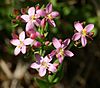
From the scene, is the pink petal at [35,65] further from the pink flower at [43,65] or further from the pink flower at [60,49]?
the pink flower at [60,49]

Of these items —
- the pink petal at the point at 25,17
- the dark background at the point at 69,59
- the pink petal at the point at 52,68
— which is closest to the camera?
the pink petal at the point at 52,68

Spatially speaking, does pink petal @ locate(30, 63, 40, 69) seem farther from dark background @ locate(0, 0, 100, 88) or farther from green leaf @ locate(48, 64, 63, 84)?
dark background @ locate(0, 0, 100, 88)

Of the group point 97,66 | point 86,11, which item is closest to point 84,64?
point 97,66

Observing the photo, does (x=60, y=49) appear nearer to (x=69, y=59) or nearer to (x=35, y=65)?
(x=35, y=65)

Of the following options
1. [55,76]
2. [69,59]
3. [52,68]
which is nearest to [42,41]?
[52,68]

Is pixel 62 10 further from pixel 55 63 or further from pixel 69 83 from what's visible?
pixel 55 63

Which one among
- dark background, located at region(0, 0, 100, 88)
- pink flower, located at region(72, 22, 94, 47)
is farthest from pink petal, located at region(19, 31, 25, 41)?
dark background, located at region(0, 0, 100, 88)

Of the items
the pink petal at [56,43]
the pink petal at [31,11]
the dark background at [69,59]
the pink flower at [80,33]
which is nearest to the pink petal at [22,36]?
the pink petal at [31,11]
